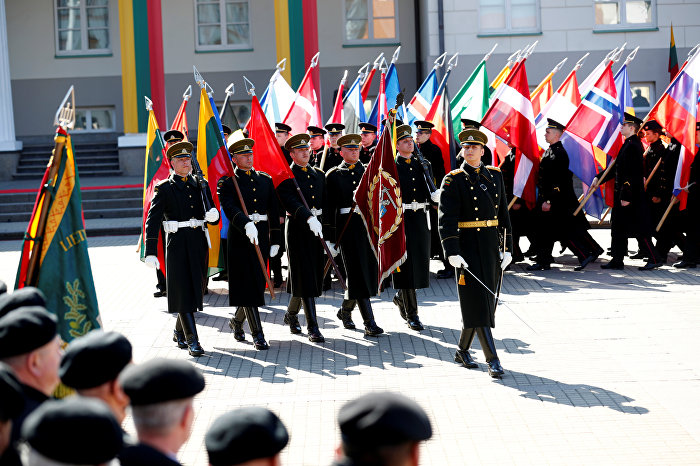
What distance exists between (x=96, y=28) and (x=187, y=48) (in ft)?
8.10

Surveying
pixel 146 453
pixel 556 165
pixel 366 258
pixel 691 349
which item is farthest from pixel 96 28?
pixel 146 453

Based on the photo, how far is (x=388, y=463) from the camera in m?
2.61

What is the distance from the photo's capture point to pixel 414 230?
31.3 feet

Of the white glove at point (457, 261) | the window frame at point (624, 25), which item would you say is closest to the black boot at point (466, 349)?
the white glove at point (457, 261)

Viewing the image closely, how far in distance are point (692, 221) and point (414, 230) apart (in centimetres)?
502

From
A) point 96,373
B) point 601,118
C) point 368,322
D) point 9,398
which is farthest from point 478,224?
point 601,118

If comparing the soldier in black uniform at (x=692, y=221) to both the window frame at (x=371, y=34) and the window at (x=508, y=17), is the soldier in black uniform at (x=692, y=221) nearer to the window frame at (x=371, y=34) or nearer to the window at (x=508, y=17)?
the window at (x=508, y=17)

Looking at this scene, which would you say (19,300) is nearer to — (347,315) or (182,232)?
(182,232)

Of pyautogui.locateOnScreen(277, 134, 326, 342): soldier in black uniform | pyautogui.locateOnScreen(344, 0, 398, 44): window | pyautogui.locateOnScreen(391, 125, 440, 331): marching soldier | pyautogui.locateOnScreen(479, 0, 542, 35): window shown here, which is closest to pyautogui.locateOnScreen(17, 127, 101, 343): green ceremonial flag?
pyautogui.locateOnScreen(277, 134, 326, 342): soldier in black uniform

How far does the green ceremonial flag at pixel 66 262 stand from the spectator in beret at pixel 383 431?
10.5 feet

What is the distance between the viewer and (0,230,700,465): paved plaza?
6078mm

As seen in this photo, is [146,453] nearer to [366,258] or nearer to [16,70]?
[366,258]

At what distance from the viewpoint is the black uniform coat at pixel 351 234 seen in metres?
9.26

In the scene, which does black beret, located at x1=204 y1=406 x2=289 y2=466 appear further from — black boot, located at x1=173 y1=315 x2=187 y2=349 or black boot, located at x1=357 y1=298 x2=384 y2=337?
black boot, located at x1=357 y1=298 x2=384 y2=337
